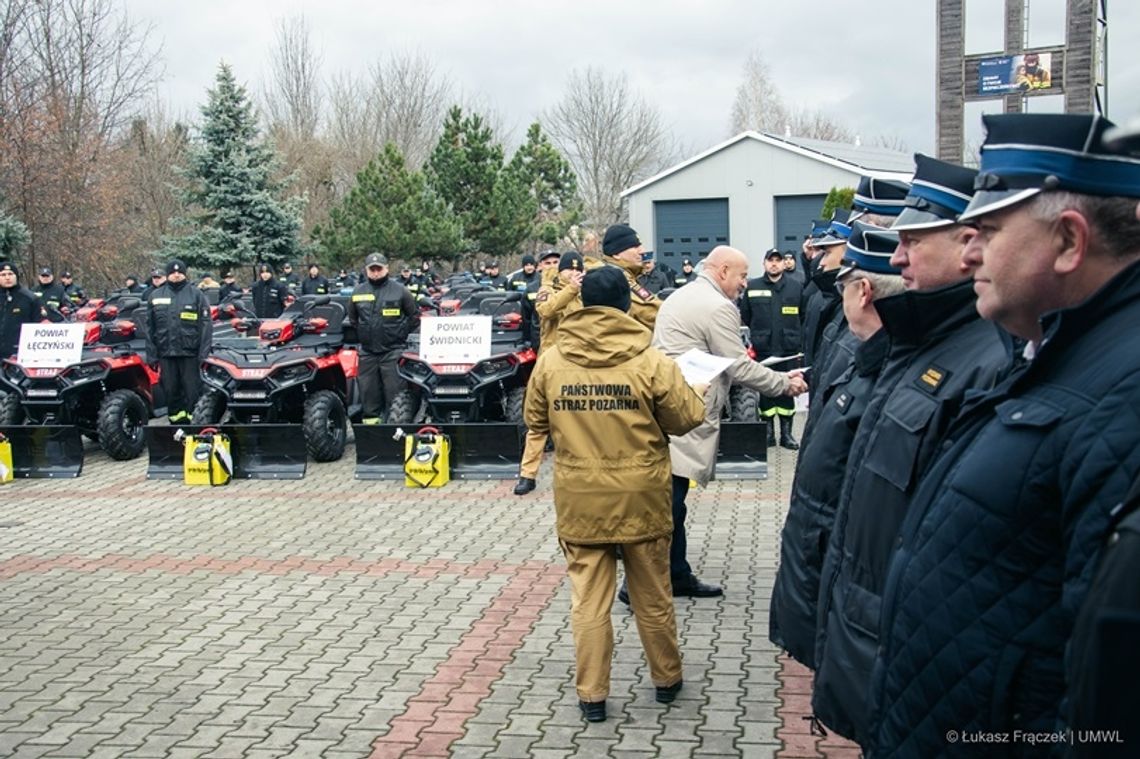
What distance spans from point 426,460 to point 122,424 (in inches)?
154

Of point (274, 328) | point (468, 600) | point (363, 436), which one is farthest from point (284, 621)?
point (274, 328)

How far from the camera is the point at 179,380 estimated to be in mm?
13352

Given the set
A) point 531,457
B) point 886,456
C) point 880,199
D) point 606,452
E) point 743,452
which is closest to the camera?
point 886,456

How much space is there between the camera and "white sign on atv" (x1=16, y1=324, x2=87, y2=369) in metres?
12.2

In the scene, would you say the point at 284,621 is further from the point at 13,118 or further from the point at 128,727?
the point at 13,118

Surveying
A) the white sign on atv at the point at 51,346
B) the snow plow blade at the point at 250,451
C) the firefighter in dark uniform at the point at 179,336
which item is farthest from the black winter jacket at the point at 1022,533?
the firefighter in dark uniform at the point at 179,336

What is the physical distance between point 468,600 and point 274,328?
739 cm

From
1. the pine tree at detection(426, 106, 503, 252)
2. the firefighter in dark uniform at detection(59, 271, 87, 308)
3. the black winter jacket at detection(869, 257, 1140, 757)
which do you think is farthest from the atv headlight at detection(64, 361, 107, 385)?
the pine tree at detection(426, 106, 503, 252)

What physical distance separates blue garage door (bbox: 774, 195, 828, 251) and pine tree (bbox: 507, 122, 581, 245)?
1167 cm

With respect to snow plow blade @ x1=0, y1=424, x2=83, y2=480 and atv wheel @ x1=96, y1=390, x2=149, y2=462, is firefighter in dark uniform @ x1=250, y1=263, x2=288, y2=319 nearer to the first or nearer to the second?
atv wheel @ x1=96, y1=390, x2=149, y2=462

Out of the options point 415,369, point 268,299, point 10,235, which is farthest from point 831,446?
point 10,235

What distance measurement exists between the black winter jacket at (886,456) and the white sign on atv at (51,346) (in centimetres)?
1090

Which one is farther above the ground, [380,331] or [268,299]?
[268,299]

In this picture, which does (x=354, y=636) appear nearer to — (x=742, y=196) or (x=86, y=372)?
(x=86, y=372)
